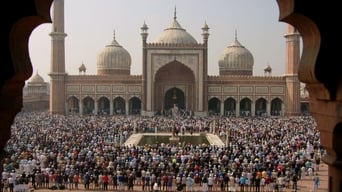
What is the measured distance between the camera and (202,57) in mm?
→ 36125

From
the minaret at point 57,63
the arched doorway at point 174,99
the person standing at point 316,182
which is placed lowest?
the person standing at point 316,182

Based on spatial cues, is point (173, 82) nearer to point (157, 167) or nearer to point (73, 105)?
point (73, 105)

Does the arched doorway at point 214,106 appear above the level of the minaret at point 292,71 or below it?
below

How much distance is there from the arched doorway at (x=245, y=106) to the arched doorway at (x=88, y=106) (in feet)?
44.7

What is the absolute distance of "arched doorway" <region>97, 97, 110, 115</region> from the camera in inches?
1547

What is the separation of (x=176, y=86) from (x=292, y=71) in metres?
Answer: 9.94

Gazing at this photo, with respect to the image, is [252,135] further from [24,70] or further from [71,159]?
[24,70]

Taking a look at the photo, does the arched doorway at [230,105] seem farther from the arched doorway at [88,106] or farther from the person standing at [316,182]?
the person standing at [316,182]

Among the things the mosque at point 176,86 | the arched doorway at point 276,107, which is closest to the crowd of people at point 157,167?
the mosque at point 176,86

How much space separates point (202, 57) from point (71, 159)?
23891 millimetres

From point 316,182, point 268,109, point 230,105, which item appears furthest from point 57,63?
point 316,182

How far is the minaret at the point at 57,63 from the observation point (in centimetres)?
3672

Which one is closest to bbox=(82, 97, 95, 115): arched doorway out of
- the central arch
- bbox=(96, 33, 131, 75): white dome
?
bbox=(96, 33, 131, 75): white dome

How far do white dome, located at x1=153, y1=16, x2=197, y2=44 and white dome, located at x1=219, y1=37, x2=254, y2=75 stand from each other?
4.76 metres
